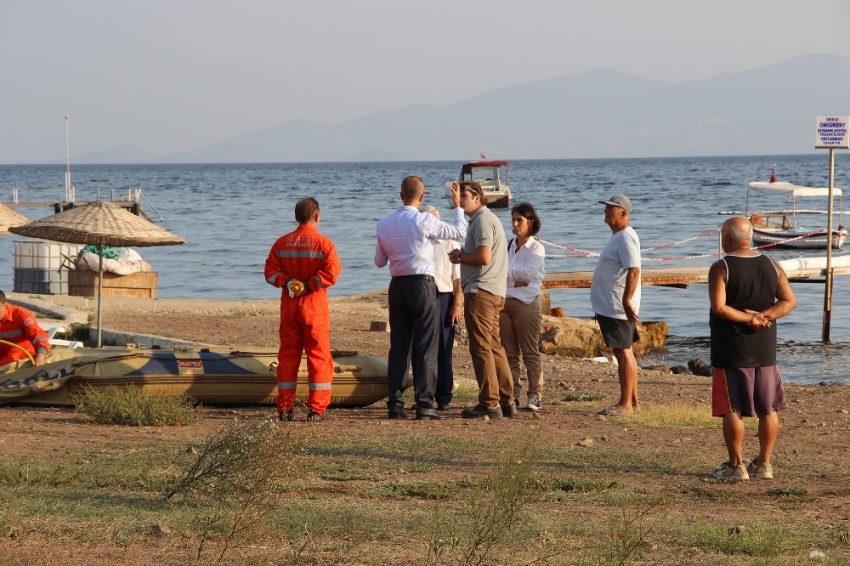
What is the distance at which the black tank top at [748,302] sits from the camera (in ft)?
18.9

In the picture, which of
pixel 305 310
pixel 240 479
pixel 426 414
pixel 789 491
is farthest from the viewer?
pixel 426 414

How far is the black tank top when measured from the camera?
577 cm

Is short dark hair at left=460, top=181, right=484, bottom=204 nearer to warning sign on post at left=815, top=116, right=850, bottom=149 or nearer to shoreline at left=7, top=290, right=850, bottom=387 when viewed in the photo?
shoreline at left=7, top=290, right=850, bottom=387

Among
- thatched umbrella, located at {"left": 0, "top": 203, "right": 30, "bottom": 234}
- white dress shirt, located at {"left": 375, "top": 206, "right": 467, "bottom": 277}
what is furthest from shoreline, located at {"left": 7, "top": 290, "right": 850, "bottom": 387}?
white dress shirt, located at {"left": 375, "top": 206, "right": 467, "bottom": 277}

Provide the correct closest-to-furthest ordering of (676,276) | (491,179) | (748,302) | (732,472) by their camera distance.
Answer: (748,302), (732,472), (676,276), (491,179)

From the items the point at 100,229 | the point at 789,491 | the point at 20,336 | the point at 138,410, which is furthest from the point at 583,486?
the point at 100,229

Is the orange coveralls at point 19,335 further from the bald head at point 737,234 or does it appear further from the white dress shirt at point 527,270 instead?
the bald head at point 737,234

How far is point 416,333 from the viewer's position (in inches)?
310

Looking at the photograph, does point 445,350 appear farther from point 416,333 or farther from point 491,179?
point 491,179

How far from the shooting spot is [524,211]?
8359mm

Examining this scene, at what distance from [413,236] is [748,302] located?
2.72 metres

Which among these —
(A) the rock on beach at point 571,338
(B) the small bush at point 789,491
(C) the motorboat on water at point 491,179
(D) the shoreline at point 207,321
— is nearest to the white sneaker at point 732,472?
(B) the small bush at point 789,491

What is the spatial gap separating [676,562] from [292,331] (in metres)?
4.04

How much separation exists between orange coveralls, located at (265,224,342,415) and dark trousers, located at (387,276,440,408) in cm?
52
